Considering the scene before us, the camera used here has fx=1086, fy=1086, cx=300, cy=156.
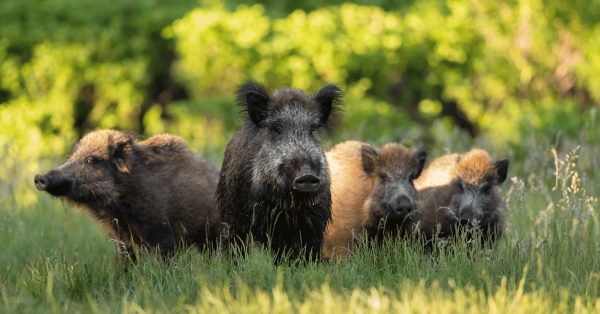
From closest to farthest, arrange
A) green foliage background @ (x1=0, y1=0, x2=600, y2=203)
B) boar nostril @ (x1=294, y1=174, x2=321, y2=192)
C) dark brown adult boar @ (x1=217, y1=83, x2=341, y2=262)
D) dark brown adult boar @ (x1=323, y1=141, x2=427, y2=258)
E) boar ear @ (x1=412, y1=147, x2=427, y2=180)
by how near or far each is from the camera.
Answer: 1. boar nostril @ (x1=294, y1=174, x2=321, y2=192)
2. dark brown adult boar @ (x1=217, y1=83, x2=341, y2=262)
3. dark brown adult boar @ (x1=323, y1=141, x2=427, y2=258)
4. boar ear @ (x1=412, y1=147, x2=427, y2=180)
5. green foliage background @ (x1=0, y1=0, x2=600, y2=203)

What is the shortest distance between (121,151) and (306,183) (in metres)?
2.20

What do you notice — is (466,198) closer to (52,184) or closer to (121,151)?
(121,151)

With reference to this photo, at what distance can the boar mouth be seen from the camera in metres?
8.21

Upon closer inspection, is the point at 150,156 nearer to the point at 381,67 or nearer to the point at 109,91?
the point at 381,67

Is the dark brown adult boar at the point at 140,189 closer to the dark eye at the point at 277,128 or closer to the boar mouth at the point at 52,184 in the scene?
the boar mouth at the point at 52,184

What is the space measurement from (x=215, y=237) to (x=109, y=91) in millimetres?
11767

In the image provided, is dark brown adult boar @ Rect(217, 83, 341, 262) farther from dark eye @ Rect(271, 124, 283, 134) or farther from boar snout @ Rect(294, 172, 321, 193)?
boar snout @ Rect(294, 172, 321, 193)

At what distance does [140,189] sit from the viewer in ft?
28.3

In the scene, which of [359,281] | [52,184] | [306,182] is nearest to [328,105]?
→ [306,182]

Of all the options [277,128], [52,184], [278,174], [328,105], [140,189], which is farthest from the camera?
[140,189]

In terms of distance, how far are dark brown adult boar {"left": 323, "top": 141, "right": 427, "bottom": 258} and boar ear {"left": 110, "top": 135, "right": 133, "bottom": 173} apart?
1.68 meters

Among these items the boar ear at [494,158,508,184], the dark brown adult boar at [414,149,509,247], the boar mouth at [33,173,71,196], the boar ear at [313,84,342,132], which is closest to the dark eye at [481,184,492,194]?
the dark brown adult boar at [414,149,509,247]

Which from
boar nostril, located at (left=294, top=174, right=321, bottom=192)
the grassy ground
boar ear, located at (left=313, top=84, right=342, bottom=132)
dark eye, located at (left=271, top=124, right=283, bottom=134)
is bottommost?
the grassy ground

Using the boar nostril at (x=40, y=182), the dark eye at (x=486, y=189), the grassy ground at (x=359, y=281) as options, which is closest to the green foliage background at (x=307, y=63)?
the dark eye at (x=486, y=189)
